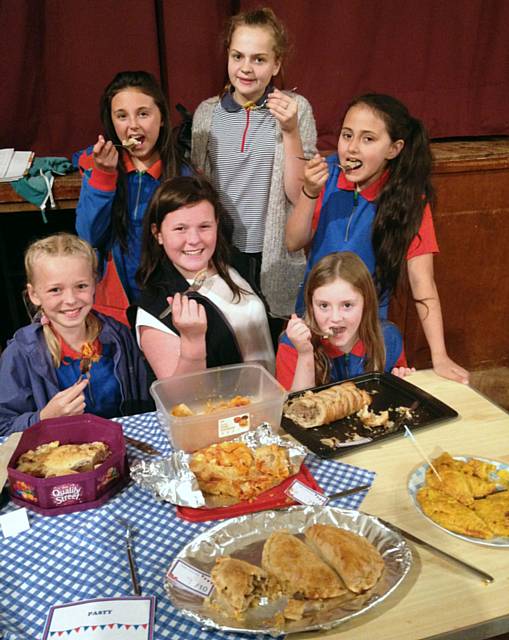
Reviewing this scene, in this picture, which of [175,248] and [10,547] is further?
[175,248]

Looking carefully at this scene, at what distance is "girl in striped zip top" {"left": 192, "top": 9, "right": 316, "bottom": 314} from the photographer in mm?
2037

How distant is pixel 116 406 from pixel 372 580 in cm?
109

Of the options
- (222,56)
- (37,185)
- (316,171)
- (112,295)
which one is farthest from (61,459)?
(222,56)

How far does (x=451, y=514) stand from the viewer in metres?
1.22

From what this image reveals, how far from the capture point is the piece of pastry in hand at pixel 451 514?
1187 millimetres

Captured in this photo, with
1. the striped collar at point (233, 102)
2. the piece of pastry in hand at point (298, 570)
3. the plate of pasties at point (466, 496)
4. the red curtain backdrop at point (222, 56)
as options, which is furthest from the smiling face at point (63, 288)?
the red curtain backdrop at point (222, 56)

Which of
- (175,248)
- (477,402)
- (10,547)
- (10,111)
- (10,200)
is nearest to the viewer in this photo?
(10,547)

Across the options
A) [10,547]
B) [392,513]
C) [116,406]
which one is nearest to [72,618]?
[10,547]

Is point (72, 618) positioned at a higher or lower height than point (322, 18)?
lower

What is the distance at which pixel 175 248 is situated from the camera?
6.05ft

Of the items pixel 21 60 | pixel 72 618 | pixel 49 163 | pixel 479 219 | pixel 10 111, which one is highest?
pixel 21 60

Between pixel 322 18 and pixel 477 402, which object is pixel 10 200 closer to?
pixel 322 18

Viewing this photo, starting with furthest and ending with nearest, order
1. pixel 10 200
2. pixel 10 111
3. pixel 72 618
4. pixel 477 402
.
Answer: pixel 10 111 → pixel 10 200 → pixel 477 402 → pixel 72 618

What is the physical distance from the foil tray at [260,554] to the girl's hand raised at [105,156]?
124 centimetres
